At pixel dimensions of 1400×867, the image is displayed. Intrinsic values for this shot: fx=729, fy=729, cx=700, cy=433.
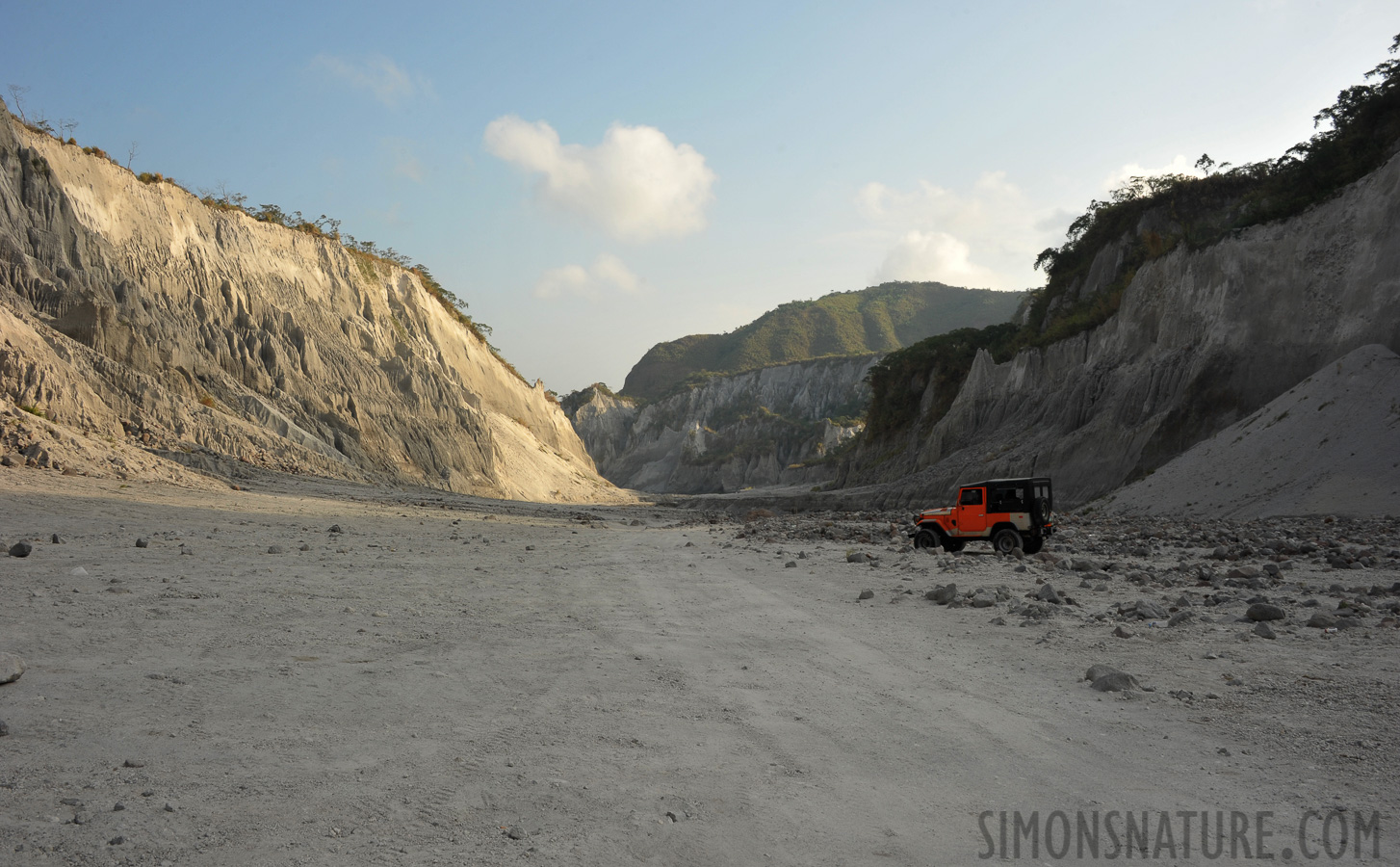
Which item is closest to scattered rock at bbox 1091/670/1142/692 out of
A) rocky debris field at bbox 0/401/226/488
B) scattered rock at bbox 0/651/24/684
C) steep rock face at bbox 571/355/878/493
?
scattered rock at bbox 0/651/24/684

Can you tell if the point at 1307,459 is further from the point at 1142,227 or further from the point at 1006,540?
the point at 1142,227

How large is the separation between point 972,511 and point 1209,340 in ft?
58.3

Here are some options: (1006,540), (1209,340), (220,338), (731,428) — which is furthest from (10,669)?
(731,428)

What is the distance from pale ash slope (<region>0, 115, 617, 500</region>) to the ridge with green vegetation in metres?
27.8

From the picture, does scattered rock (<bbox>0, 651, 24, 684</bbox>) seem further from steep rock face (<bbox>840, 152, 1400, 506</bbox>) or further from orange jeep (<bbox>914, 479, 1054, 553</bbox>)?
steep rock face (<bbox>840, 152, 1400, 506</bbox>)

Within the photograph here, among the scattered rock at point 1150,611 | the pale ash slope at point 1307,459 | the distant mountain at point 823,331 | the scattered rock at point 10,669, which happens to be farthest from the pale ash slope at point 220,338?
the distant mountain at point 823,331

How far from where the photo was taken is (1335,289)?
23.7 meters

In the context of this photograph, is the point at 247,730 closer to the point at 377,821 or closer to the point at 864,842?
the point at 377,821

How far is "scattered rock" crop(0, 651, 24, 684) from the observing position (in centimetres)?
428

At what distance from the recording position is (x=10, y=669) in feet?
14.2

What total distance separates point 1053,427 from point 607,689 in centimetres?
3171

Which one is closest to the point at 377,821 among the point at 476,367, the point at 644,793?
the point at 644,793

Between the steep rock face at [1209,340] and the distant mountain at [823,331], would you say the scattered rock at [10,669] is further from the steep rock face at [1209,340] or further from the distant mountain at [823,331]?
the distant mountain at [823,331]

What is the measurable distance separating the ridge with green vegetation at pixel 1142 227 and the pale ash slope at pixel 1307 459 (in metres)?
9.31
